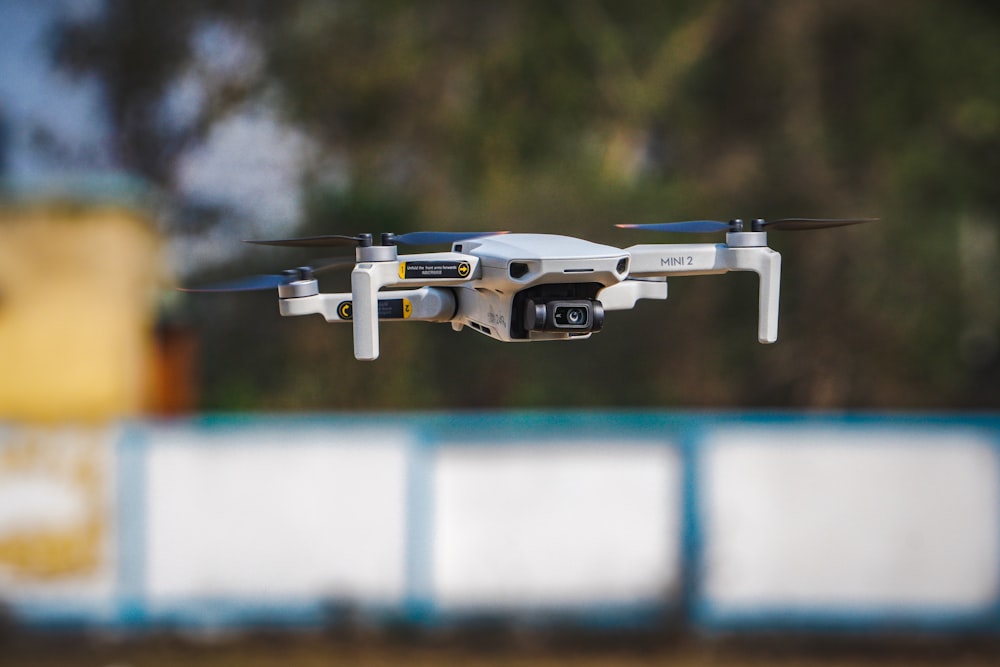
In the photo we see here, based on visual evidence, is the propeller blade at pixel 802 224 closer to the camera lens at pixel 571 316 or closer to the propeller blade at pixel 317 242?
the camera lens at pixel 571 316

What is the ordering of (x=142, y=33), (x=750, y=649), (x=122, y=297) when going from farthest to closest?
(x=142, y=33) → (x=122, y=297) → (x=750, y=649)

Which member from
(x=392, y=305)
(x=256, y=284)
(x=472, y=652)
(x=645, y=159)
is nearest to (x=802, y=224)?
(x=392, y=305)

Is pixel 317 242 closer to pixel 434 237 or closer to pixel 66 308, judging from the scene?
pixel 434 237

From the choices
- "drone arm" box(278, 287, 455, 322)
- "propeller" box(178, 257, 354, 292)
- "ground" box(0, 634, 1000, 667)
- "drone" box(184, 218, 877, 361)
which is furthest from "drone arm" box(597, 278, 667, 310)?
"ground" box(0, 634, 1000, 667)

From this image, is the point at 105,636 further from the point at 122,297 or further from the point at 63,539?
the point at 122,297

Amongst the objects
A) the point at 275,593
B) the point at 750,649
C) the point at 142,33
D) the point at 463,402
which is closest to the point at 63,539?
the point at 275,593

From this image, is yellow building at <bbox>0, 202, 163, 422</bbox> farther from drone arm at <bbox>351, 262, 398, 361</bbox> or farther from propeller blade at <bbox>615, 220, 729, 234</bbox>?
drone arm at <bbox>351, 262, 398, 361</bbox>

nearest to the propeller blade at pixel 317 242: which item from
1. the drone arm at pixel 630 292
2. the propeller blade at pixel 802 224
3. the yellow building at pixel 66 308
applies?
A: the drone arm at pixel 630 292
